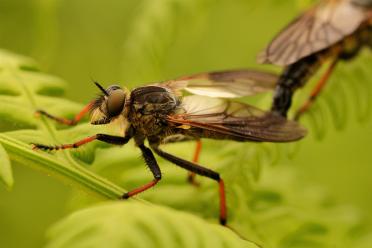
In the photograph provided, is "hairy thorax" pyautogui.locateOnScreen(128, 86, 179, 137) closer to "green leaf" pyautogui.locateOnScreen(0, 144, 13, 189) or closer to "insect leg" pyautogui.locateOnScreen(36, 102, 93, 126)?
"insect leg" pyautogui.locateOnScreen(36, 102, 93, 126)

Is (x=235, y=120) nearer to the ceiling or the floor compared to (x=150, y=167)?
nearer to the ceiling

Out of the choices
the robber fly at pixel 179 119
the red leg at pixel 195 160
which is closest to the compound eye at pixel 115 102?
the robber fly at pixel 179 119

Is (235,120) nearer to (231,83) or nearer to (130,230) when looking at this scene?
(231,83)

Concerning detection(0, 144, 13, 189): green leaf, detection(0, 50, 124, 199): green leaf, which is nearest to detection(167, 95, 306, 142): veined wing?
detection(0, 50, 124, 199): green leaf

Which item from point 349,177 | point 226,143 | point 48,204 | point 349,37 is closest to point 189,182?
point 226,143

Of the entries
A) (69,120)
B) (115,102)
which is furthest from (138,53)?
(69,120)

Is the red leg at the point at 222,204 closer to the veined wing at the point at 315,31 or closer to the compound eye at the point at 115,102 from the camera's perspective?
the compound eye at the point at 115,102
